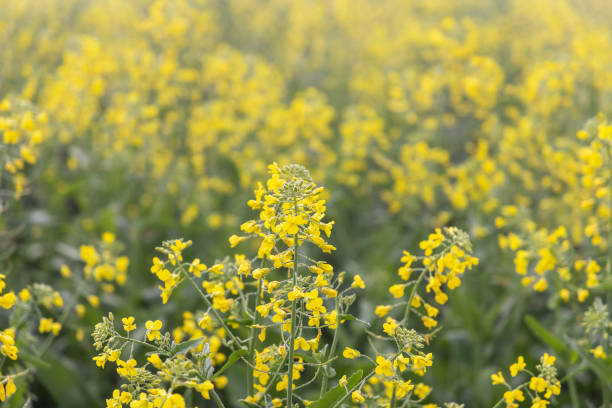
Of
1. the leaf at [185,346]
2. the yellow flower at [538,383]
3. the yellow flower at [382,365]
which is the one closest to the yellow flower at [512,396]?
the yellow flower at [538,383]

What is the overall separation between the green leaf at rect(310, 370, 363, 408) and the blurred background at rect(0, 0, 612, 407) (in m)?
1.64

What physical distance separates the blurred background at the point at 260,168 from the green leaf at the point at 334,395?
1636 millimetres

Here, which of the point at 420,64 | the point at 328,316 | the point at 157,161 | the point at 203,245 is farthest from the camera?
the point at 420,64

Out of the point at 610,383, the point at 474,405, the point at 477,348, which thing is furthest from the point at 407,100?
the point at 610,383

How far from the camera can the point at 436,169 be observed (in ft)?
19.6

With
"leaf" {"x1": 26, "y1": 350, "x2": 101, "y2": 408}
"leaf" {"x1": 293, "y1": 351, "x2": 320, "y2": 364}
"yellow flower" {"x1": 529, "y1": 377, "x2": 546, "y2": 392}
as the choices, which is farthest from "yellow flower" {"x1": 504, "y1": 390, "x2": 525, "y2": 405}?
"leaf" {"x1": 26, "y1": 350, "x2": 101, "y2": 408}

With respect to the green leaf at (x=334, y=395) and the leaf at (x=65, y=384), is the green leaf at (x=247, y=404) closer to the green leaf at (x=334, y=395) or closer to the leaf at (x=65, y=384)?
the green leaf at (x=334, y=395)

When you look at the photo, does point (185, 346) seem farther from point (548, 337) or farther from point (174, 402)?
point (548, 337)

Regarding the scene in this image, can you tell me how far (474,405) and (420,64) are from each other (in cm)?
663

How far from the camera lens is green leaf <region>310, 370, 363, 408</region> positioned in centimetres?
184

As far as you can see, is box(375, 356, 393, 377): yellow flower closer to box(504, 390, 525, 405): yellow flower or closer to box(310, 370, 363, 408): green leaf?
box(310, 370, 363, 408): green leaf

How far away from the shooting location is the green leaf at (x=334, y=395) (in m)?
1.84

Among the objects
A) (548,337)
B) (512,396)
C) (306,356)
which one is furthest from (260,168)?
(512,396)

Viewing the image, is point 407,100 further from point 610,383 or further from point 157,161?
point 610,383
